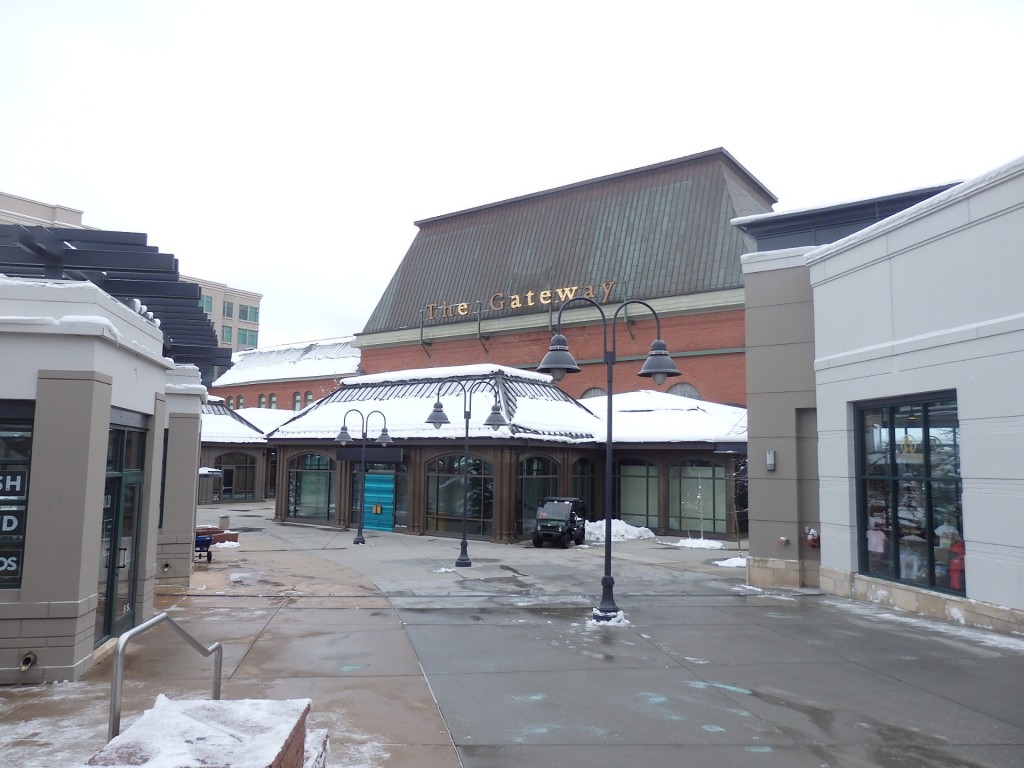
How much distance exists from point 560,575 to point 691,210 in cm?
2783

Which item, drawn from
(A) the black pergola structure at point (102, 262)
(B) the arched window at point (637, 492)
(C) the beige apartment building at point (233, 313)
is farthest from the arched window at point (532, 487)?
(C) the beige apartment building at point (233, 313)

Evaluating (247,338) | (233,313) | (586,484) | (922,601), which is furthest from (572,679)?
(247,338)

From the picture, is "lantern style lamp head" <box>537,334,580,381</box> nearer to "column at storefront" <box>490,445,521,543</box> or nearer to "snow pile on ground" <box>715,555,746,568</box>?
"snow pile on ground" <box>715,555,746,568</box>

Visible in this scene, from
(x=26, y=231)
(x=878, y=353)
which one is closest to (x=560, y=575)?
(x=878, y=353)

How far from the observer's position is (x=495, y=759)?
272 inches

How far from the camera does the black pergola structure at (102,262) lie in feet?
35.5

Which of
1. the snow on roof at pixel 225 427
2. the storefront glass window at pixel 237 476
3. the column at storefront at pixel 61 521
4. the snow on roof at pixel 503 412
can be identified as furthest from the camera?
the storefront glass window at pixel 237 476

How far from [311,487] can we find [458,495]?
9312 millimetres

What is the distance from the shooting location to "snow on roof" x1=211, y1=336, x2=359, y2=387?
64625 mm

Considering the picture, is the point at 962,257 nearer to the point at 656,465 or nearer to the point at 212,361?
the point at 212,361

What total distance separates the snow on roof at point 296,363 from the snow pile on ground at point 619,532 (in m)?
35.7

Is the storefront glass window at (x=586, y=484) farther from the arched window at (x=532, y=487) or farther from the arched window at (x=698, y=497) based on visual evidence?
the arched window at (x=698, y=497)

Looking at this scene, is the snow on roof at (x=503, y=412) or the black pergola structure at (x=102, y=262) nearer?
the black pergola structure at (x=102, y=262)

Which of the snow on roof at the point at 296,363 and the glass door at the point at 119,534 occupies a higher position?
the snow on roof at the point at 296,363
